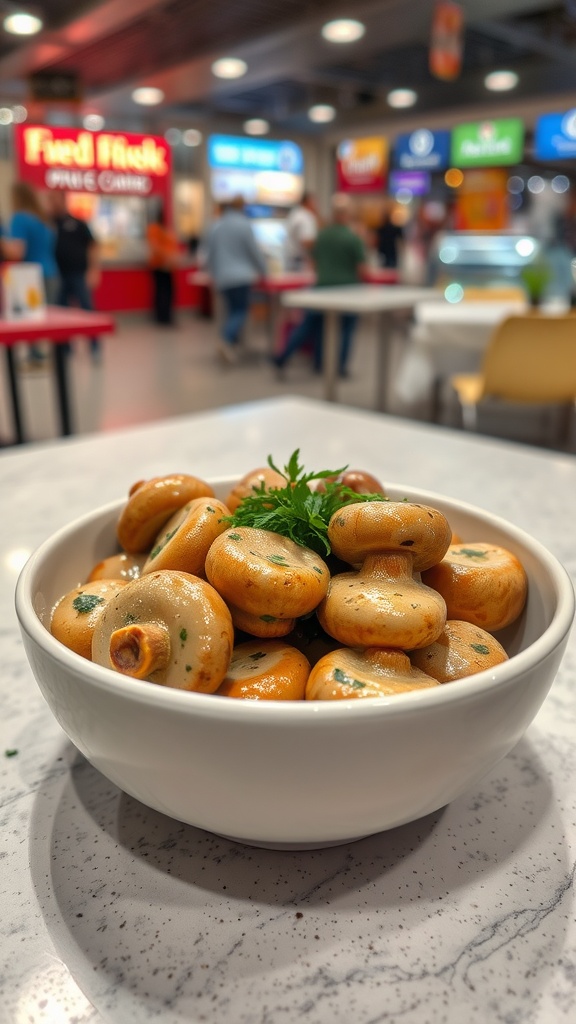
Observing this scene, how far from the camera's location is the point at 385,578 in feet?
1.34

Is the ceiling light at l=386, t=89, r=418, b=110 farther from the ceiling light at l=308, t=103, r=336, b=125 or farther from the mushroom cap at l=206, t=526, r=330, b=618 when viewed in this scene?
the mushroom cap at l=206, t=526, r=330, b=618

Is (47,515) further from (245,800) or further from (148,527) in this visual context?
(245,800)

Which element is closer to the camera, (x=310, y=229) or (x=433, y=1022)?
(x=433, y=1022)

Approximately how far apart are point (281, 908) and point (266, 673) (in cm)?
12

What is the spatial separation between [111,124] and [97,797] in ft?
40.4

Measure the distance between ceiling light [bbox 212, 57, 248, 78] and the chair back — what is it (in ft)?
20.1

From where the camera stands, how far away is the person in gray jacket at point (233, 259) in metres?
6.41

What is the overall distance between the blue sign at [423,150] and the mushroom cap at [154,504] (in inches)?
415

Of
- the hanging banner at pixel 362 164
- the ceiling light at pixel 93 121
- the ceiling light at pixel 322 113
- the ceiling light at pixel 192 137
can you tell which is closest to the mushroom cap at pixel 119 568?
the ceiling light at pixel 322 113

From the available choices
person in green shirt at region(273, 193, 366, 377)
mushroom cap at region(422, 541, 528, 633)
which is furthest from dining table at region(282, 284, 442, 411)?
mushroom cap at region(422, 541, 528, 633)

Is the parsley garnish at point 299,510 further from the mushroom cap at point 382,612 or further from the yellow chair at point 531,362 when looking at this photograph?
the yellow chair at point 531,362

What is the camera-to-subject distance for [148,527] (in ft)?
1.74

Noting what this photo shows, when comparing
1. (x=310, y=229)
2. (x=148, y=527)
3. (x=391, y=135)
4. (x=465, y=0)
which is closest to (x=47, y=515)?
(x=148, y=527)

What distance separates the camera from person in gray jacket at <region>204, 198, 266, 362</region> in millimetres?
6406
